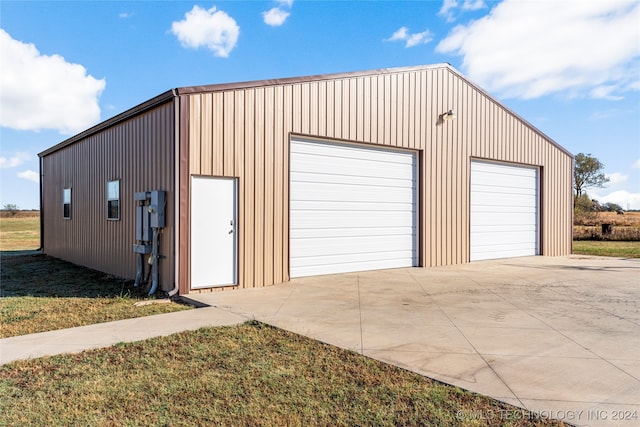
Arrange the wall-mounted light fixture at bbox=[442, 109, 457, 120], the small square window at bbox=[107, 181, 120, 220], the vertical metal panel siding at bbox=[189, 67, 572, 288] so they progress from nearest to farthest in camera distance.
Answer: the vertical metal panel siding at bbox=[189, 67, 572, 288], the small square window at bbox=[107, 181, 120, 220], the wall-mounted light fixture at bbox=[442, 109, 457, 120]

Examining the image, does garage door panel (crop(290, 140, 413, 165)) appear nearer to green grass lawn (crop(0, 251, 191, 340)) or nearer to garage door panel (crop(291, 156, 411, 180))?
garage door panel (crop(291, 156, 411, 180))

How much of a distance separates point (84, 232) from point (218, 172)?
610 centimetres

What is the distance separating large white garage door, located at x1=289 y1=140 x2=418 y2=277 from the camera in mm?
8156

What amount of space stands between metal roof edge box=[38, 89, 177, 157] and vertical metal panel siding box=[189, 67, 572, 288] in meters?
A: 0.50

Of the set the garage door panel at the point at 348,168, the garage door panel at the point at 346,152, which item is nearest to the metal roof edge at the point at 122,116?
the garage door panel at the point at 346,152

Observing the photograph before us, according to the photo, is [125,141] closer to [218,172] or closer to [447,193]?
[218,172]

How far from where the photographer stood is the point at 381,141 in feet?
Answer: 30.5

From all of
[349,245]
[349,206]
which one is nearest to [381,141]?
[349,206]

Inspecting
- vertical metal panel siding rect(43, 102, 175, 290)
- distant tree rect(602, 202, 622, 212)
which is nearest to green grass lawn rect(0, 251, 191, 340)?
vertical metal panel siding rect(43, 102, 175, 290)

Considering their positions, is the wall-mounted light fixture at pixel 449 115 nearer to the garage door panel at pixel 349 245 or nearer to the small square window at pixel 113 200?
the garage door panel at pixel 349 245

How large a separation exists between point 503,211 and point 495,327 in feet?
27.1

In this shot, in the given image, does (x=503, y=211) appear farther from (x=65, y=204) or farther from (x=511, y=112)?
(x=65, y=204)

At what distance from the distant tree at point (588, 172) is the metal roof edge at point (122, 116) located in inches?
1757

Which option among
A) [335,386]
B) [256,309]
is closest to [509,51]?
[256,309]
